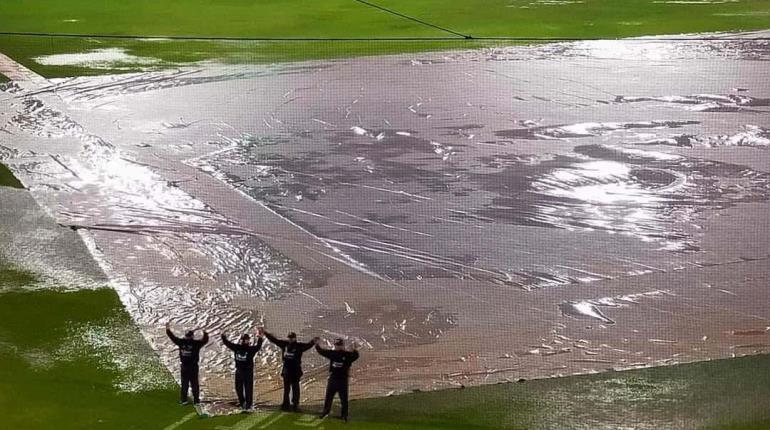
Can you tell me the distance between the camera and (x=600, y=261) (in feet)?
47.1

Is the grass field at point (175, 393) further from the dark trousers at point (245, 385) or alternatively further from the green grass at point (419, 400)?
the dark trousers at point (245, 385)

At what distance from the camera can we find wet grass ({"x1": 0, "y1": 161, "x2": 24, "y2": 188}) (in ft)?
59.3

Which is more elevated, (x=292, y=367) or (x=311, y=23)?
(x=311, y=23)

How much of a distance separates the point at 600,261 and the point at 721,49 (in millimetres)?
14915

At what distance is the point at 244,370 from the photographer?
10.7 m

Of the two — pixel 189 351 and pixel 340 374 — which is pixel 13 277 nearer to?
pixel 189 351

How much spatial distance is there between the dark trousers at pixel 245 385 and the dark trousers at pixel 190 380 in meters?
0.45

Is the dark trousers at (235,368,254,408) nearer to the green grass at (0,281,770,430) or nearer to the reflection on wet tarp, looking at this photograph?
the green grass at (0,281,770,430)

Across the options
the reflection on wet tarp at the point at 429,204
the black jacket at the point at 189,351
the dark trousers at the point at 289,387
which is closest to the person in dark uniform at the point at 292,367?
the dark trousers at the point at 289,387

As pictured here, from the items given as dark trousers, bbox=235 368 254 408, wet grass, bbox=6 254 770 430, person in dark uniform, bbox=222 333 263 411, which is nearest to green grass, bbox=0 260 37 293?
wet grass, bbox=6 254 770 430

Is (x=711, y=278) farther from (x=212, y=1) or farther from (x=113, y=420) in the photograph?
(x=212, y=1)

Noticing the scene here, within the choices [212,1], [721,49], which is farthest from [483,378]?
[212,1]

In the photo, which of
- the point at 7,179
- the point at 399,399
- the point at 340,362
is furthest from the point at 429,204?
the point at 7,179

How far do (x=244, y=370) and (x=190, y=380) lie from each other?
0.67 metres
